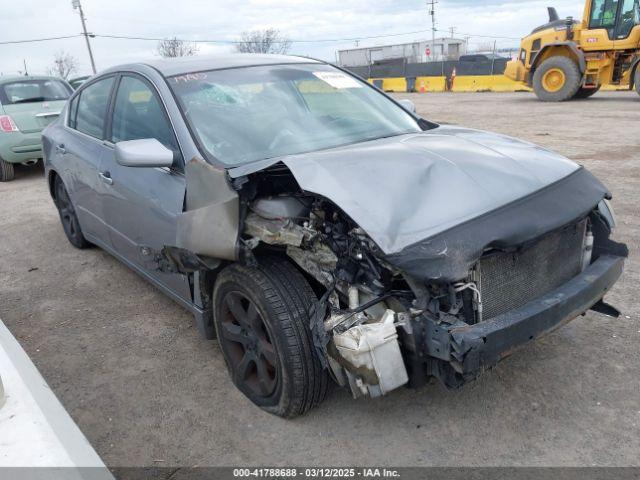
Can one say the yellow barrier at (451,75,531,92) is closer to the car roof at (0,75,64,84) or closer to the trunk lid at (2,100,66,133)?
the car roof at (0,75,64,84)

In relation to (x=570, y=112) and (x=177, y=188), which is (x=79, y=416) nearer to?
(x=177, y=188)

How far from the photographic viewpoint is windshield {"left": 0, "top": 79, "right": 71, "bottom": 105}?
8.50m

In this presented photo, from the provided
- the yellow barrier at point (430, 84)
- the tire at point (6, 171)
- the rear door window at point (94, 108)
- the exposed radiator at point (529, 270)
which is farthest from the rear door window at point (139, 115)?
the yellow barrier at point (430, 84)

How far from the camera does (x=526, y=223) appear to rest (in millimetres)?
2166

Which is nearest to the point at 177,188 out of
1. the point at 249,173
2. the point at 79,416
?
the point at 249,173

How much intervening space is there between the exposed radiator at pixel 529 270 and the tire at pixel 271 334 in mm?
769

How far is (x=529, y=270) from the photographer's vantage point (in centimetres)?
236

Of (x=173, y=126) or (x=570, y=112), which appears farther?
(x=570, y=112)

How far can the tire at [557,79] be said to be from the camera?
15367mm

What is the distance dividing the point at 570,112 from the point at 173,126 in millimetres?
12911

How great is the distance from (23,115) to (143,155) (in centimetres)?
688

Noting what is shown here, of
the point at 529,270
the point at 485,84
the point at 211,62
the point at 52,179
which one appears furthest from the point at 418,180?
the point at 485,84

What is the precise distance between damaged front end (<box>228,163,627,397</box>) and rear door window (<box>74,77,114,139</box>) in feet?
6.63

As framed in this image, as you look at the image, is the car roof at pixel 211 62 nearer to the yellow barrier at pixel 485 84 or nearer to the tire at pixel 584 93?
the tire at pixel 584 93
